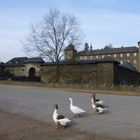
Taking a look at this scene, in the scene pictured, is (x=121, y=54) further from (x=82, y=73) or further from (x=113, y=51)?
(x=82, y=73)

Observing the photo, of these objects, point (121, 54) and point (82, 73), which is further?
point (121, 54)

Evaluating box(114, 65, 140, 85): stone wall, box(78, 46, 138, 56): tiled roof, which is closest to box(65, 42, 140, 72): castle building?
box(78, 46, 138, 56): tiled roof

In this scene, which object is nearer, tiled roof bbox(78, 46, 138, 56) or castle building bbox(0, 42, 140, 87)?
castle building bbox(0, 42, 140, 87)

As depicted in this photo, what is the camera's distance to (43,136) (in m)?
17.5

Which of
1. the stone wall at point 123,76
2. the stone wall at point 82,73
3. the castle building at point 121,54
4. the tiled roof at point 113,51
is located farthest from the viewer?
the tiled roof at point 113,51

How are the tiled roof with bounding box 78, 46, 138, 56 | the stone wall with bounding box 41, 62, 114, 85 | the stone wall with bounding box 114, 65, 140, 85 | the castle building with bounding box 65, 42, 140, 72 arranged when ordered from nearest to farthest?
the stone wall with bounding box 41, 62, 114, 85
the stone wall with bounding box 114, 65, 140, 85
the castle building with bounding box 65, 42, 140, 72
the tiled roof with bounding box 78, 46, 138, 56

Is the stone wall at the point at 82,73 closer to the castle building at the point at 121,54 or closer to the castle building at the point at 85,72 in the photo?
the castle building at the point at 85,72

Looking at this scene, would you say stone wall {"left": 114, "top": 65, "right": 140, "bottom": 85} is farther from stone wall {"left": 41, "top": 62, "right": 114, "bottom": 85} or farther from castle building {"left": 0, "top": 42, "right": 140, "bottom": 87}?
stone wall {"left": 41, "top": 62, "right": 114, "bottom": 85}

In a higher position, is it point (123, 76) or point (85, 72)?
point (85, 72)

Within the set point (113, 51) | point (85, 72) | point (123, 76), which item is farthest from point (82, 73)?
point (113, 51)

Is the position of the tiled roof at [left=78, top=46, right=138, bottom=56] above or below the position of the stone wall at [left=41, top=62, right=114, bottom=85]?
above

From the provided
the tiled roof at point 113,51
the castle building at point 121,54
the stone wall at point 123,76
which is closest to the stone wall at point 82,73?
the stone wall at point 123,76

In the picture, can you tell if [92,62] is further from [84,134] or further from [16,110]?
[84,134]

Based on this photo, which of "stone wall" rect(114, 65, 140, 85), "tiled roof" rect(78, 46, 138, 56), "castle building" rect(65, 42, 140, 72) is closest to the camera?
"stone wall" rect(114, 65, 140, 85)
